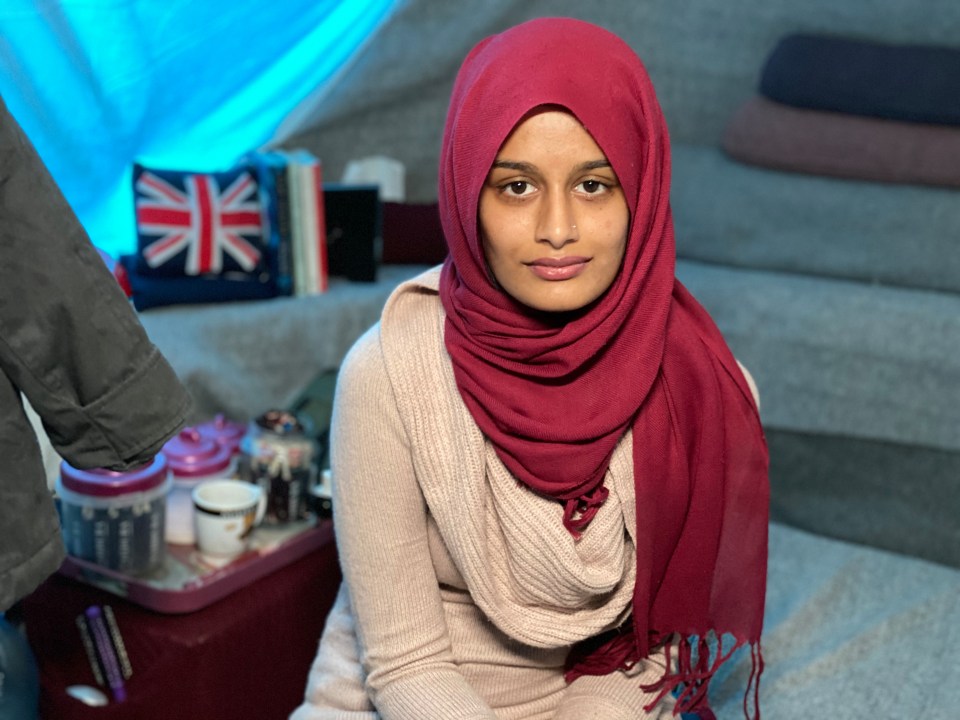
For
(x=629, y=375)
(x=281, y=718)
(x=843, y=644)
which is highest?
(x=629, y=375)

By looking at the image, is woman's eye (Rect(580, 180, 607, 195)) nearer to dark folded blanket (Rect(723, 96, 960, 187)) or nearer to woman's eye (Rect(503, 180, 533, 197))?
woman's eye (Rect(503, 180, 533, 197))

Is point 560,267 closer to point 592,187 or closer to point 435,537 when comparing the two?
point 592,187

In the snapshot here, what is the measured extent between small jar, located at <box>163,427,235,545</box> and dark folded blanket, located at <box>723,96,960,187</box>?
1322 millimetres

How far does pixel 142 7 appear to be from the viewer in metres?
1.70

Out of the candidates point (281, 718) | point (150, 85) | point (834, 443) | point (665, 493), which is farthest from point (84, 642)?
point (834, 443)

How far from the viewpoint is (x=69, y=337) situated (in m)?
0.98

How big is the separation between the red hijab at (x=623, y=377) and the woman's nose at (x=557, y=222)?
0.06 meters

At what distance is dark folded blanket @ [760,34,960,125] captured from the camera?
2.12 m

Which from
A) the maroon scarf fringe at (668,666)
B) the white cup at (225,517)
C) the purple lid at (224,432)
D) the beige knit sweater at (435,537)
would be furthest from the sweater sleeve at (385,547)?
the purple lid at (224,432)

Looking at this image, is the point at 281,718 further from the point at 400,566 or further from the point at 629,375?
the point at 629,375

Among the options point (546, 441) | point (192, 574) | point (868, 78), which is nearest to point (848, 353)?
point (868, 78)

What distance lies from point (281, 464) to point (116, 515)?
24cm

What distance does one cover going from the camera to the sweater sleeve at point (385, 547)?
1.11 meters

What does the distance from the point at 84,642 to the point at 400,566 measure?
514 mm
